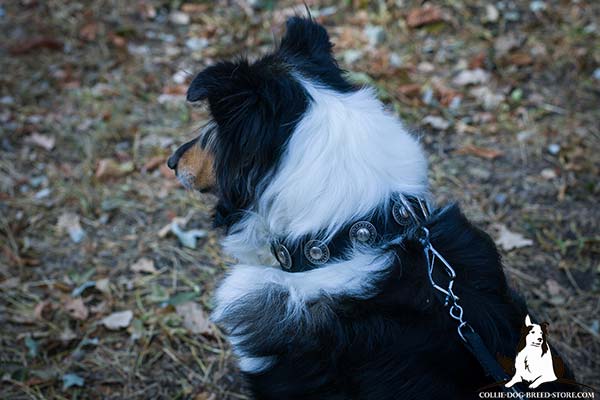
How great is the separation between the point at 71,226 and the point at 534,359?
3.03 metres

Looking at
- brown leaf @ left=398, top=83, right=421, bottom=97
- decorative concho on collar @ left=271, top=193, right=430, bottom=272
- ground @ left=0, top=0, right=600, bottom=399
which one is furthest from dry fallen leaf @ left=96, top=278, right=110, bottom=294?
brown leaf @ left=398, top=83, right=421, bottom=97

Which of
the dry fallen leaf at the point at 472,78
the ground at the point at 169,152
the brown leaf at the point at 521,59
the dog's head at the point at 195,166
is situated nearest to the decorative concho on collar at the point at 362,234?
the dog's head at the point at 195,166

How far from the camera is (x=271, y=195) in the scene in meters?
1.95

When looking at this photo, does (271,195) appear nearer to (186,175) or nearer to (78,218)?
(186,175)

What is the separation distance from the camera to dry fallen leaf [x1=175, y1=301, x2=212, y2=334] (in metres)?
3.10

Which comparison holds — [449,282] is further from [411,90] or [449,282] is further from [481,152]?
[411,90]

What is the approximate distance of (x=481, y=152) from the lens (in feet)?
13.2

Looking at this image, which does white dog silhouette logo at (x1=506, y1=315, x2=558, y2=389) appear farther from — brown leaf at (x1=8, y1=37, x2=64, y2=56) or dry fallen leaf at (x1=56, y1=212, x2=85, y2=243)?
brown leaf at (x1=8, y1=37, x2=64, y2=56)

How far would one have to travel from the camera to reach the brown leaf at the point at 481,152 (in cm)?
401

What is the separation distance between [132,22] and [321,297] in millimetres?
4622

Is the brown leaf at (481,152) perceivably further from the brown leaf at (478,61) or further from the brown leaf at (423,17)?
the brown leaf at (423,17)

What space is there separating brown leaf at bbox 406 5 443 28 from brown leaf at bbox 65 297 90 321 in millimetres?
3830

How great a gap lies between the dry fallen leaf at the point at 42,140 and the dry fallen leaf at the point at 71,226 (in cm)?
86

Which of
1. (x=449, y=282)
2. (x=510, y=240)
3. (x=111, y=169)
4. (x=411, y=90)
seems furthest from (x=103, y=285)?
(x=411, y=90)
